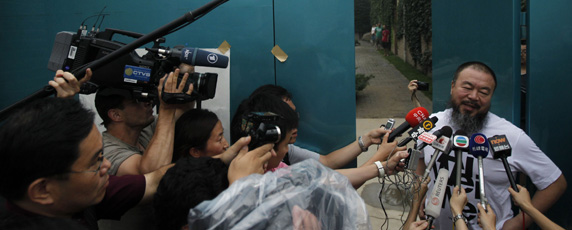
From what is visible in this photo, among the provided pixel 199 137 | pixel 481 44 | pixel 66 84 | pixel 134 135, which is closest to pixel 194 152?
pixel 199 137

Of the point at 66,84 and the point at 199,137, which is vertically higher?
the point at 66,84

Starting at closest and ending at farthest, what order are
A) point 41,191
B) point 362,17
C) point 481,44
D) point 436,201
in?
point 41,191 → point 436,201 → point 481,44 → point 362,17

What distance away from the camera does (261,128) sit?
1.65 metres

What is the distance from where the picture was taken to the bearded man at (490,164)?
2.31 metres

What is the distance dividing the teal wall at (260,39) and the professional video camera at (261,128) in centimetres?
147

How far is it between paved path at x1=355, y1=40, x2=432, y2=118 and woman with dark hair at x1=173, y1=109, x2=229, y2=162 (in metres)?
7.66

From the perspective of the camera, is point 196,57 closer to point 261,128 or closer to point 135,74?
point 135,74

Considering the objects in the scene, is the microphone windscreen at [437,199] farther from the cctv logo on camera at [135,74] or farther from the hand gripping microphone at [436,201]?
the cctv logo on camera at [135,74]

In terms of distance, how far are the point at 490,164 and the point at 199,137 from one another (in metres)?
1.61

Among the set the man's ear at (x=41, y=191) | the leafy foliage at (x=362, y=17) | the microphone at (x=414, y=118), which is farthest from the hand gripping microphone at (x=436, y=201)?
the leafy foliage at (x=362, y=17)

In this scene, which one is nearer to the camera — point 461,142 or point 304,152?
point 461,142

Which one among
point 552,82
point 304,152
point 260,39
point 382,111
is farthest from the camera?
point 382,111

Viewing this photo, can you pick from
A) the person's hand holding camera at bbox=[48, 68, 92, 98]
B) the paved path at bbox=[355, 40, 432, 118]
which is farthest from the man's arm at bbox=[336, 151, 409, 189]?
the paved path at bbox=[355, 40, 432, 118]

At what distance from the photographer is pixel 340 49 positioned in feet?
10.2
